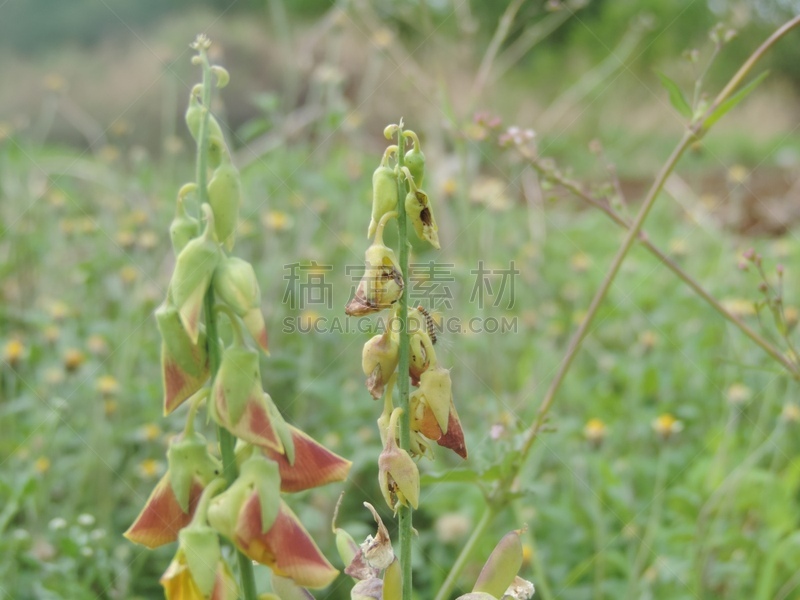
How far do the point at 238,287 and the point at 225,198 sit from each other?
5 centimetres

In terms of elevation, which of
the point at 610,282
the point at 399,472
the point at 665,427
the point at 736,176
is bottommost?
the point at 665,427

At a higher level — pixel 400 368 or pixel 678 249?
pixel 678 249

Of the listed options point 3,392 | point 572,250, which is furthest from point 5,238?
point 572,250

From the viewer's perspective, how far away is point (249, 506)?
0.35 m

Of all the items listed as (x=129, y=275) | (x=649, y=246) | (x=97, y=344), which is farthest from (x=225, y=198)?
(x=129, y=275)

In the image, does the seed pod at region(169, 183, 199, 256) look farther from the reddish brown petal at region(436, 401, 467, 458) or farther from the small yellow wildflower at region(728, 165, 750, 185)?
the small yellow wildflower at region(728, 165, 750, 185)

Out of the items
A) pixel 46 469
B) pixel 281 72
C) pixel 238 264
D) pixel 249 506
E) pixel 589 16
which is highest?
pixel 589 16

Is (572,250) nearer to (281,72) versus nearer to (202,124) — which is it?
(202,124)

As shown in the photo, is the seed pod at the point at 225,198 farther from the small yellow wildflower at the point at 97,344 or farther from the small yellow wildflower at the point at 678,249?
the small yellow wildflower at the point at 678,249

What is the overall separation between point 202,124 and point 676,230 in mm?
2875

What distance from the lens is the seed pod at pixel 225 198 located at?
38cm

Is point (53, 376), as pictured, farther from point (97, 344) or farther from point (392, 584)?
point (392, 584)

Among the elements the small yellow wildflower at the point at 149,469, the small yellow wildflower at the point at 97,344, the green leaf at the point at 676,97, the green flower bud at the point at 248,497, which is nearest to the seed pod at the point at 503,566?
the green flower bud at the point at 248,497

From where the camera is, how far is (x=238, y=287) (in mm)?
359
